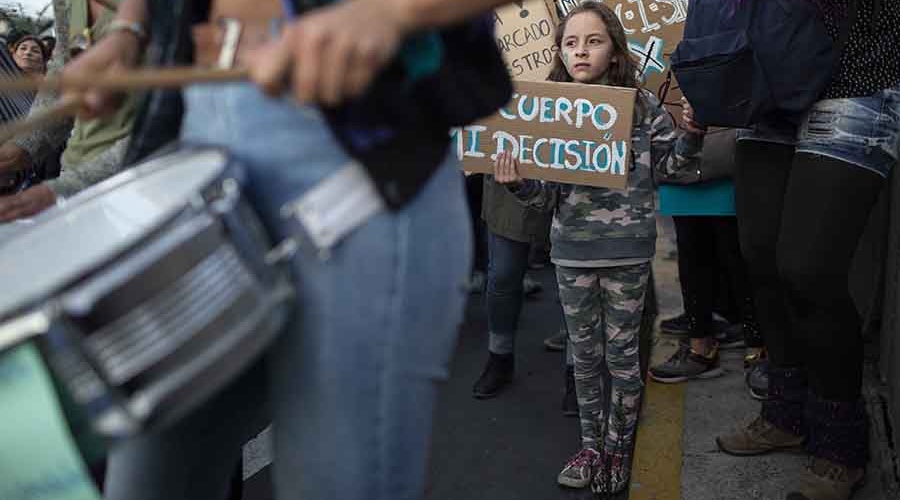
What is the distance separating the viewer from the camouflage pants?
12.0 ft

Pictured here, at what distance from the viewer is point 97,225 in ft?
4.78

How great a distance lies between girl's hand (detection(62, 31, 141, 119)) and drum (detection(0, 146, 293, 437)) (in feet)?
1.03

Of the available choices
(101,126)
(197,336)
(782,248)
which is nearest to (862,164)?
(782,248)

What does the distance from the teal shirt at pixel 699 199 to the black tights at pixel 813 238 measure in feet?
3.11

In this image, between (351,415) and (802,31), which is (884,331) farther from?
(351,415)

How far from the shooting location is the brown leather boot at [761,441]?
12.0 feet

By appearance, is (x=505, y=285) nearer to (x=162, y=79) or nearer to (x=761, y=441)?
(x=761, y=441)

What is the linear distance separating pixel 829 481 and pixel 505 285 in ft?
→ 5.61

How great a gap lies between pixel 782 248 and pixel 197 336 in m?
2.23

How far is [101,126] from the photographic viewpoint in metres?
2.57

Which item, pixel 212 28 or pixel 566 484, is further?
pixel 566 484

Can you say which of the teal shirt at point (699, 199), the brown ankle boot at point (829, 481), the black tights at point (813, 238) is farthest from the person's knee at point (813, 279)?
the teal shirt at point (699, 199)

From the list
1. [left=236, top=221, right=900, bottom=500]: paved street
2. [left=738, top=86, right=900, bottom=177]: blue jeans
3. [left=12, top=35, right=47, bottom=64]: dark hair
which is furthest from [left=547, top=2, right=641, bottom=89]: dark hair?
[left=12, top=35, right=47, bottom=64]: dark hair

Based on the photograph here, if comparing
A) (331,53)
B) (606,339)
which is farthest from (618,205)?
(331,53)
